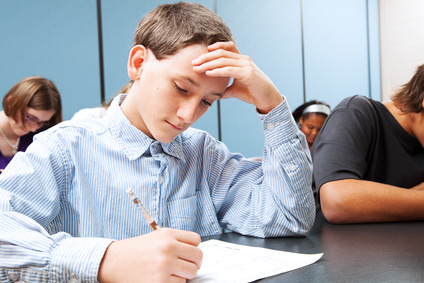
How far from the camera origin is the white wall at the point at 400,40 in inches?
194

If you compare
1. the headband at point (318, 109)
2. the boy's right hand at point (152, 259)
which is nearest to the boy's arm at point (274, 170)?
the boy's right hand at point (152, 259)

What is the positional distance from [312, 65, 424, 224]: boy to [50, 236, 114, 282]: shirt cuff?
697 millimetres

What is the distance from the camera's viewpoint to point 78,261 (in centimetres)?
64

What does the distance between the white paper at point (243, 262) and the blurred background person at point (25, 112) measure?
2.08m

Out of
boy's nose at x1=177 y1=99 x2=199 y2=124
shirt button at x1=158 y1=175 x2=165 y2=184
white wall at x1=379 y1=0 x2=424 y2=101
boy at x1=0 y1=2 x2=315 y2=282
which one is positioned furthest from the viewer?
white wall at x1=379 y1=0 x2=424 y2=101

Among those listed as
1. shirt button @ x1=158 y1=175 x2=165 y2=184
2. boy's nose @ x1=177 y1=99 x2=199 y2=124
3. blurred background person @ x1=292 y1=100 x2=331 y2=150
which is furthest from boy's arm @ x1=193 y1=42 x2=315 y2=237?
blurred background person @ x1=292 y1=100 x2=331 y2=150

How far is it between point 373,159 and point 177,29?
83 centimetres

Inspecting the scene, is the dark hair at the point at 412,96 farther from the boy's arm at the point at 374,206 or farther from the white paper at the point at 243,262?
the white paper at the point at 243,262

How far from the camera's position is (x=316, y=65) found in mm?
4797

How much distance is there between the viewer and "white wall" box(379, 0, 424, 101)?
493cm

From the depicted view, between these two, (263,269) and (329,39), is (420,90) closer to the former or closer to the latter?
(263,269)

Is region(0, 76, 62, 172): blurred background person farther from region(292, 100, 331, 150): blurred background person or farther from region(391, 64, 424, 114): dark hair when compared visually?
region(391, 64, 424, 114): dark hair

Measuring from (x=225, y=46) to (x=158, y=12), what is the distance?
0.69 feet

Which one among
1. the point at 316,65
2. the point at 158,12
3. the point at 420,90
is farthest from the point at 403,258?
the point at 316,65
